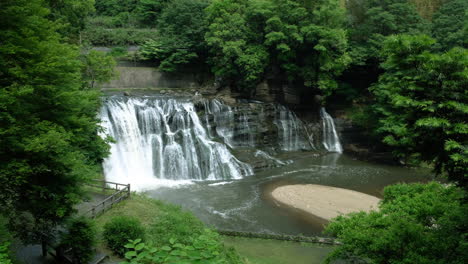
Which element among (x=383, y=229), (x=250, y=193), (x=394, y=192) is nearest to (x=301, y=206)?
(x=250, y=193)

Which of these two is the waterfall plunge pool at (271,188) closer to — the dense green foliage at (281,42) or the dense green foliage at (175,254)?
the dense green foliage at (281,42)

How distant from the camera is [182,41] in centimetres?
3584

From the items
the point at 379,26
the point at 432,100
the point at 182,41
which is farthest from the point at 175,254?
the point at 182,41

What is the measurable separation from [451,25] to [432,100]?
28551mm

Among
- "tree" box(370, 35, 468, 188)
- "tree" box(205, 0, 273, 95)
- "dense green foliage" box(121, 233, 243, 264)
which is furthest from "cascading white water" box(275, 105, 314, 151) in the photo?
"dense green foliage" box(121, 233, 243, 264)

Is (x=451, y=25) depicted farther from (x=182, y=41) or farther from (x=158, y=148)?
(x=158, y=148)

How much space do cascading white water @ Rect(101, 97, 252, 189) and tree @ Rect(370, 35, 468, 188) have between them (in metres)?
18.1

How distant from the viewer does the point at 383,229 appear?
989 cm

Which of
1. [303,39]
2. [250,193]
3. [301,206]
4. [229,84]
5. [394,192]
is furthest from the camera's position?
[229,84]

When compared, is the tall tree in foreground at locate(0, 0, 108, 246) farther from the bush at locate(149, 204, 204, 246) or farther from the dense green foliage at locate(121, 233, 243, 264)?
the dense green foliage at locate(121, 233, 243, 264)

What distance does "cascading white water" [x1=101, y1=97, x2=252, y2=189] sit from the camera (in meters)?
24.4

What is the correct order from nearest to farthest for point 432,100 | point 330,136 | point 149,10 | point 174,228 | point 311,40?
point 432,100
point 174,228
point 311,40
point 330,136
point 149,10

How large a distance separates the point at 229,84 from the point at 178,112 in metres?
7.12

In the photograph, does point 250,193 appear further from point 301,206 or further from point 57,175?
point 57,175
